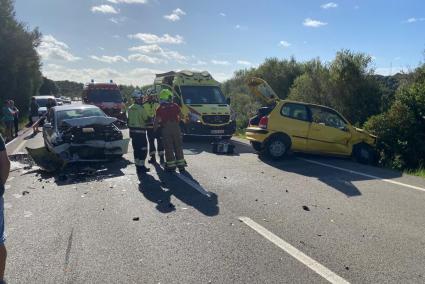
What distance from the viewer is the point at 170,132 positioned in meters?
9.99

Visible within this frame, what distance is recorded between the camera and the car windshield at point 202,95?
16.2 meters

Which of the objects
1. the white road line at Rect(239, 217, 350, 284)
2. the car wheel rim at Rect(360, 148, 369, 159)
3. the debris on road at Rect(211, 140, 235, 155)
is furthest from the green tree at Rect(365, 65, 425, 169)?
the white road line at Rect(239, 217, 350, 284)

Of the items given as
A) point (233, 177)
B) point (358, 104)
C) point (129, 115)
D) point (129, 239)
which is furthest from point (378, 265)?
point (358, 104)

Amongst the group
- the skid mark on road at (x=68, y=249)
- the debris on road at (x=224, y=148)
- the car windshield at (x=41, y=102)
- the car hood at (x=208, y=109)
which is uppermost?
the car hood at (x=208, y=109)

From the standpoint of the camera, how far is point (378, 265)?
15.0 feet

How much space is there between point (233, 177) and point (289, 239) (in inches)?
159

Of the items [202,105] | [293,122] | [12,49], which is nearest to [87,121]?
[293,122]

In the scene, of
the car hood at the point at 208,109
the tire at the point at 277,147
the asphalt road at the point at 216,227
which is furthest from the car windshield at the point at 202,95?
the asphalt road at the point at 216,227

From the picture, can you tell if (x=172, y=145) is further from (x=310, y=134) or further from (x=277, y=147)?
(x=310, y=134)

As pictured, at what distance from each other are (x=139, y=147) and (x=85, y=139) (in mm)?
1458

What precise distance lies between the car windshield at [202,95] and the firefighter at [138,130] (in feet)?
17.9

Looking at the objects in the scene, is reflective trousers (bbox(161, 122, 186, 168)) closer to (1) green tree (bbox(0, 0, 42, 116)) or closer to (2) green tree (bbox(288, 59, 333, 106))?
(2) green tree (bbox(288, 59, 333, 106))

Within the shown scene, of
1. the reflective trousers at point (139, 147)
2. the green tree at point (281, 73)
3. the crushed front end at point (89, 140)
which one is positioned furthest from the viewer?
the green tree at point (281, 73)

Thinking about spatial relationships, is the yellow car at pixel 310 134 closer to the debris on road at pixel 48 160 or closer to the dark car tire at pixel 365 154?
the dark car tire at pixel 365 154
